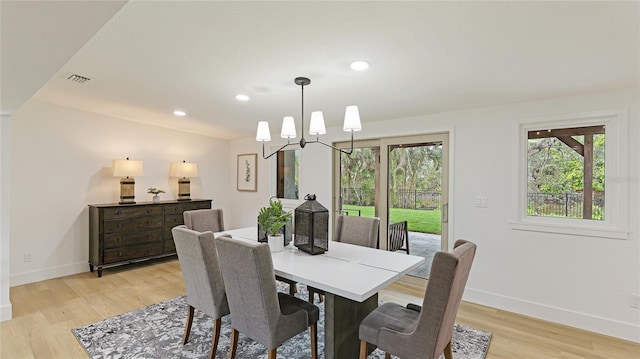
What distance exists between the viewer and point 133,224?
428 centimetres

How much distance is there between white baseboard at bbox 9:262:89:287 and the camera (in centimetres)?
371

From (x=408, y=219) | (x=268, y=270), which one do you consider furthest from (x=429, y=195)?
(x=268, y=270)

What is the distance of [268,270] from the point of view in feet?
5.84

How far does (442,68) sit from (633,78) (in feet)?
5.32

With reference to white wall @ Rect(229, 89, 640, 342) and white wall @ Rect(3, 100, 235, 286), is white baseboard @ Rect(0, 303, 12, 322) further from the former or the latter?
white wall @ Rect(229, 89, 640, 342)

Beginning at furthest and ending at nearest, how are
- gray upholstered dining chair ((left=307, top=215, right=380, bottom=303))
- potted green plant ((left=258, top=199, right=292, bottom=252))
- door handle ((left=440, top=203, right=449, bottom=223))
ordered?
1. door handle ((left=440, top=203, right=449, bottom=223))
2. gray upholstered dining chair ((left=307, top=215, right=380, bottom=303))
3. potted green plant ((left=258, top=199, right=292, bottom=252))

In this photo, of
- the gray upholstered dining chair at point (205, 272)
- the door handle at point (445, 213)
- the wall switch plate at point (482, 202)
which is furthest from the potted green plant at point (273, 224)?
the wall switch plate at point (482, 202)

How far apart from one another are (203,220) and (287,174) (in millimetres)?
2014

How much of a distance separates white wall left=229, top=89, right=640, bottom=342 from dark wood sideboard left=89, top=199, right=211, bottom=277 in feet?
11.2

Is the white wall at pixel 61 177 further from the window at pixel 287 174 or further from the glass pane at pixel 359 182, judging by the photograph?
the glass pane at pixel 359 182

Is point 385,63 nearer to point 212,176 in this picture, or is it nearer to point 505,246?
point 505,246

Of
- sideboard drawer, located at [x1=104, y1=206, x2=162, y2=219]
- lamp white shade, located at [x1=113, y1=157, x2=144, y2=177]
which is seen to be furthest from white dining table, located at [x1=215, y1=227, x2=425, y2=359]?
lamp white shade, located at [x1=113, y1=157, x2=144, y2=177]

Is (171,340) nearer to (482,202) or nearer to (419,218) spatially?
(419,218)

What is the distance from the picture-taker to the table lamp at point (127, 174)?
427 centimetres
